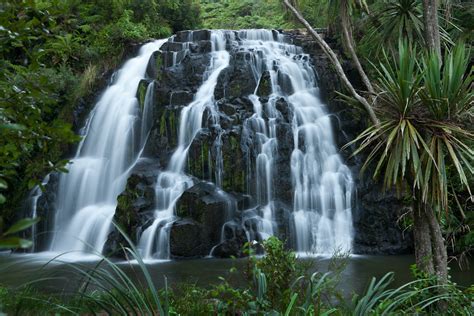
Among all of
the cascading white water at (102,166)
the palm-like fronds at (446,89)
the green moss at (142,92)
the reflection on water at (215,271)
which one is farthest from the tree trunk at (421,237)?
the green moss at (142,92)

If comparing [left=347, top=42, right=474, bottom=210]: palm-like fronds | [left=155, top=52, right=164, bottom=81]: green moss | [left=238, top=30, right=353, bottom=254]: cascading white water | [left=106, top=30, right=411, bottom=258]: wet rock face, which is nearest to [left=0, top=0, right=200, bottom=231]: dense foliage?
[left=155, top=52, right=164, bottom=81]: green moss

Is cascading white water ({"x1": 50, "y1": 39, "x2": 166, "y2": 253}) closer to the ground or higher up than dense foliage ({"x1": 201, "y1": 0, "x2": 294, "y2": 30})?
closer to the ground

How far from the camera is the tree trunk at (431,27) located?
6707 millimetres

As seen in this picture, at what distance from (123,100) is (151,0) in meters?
7.94

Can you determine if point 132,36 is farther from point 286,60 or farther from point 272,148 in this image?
point 272,148

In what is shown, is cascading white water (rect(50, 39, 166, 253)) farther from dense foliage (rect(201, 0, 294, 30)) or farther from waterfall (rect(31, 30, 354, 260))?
dense foliage (rect(201, 0, 294, 30))

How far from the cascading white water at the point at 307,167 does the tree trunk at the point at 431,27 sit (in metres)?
6.20

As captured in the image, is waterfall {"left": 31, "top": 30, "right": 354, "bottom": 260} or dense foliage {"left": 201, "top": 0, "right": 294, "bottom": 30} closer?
waterfall {"left": 31, "top": 30, "right": 354, "bottom": 260}

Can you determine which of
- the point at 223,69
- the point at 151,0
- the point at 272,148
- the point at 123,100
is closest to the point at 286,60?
the point at 223,69

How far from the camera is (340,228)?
1291 centimetres

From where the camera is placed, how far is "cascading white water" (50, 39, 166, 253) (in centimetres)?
1338

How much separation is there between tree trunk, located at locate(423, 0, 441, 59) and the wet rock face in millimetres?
5736

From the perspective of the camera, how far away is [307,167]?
45.9ft

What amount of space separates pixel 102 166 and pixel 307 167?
260 inches
